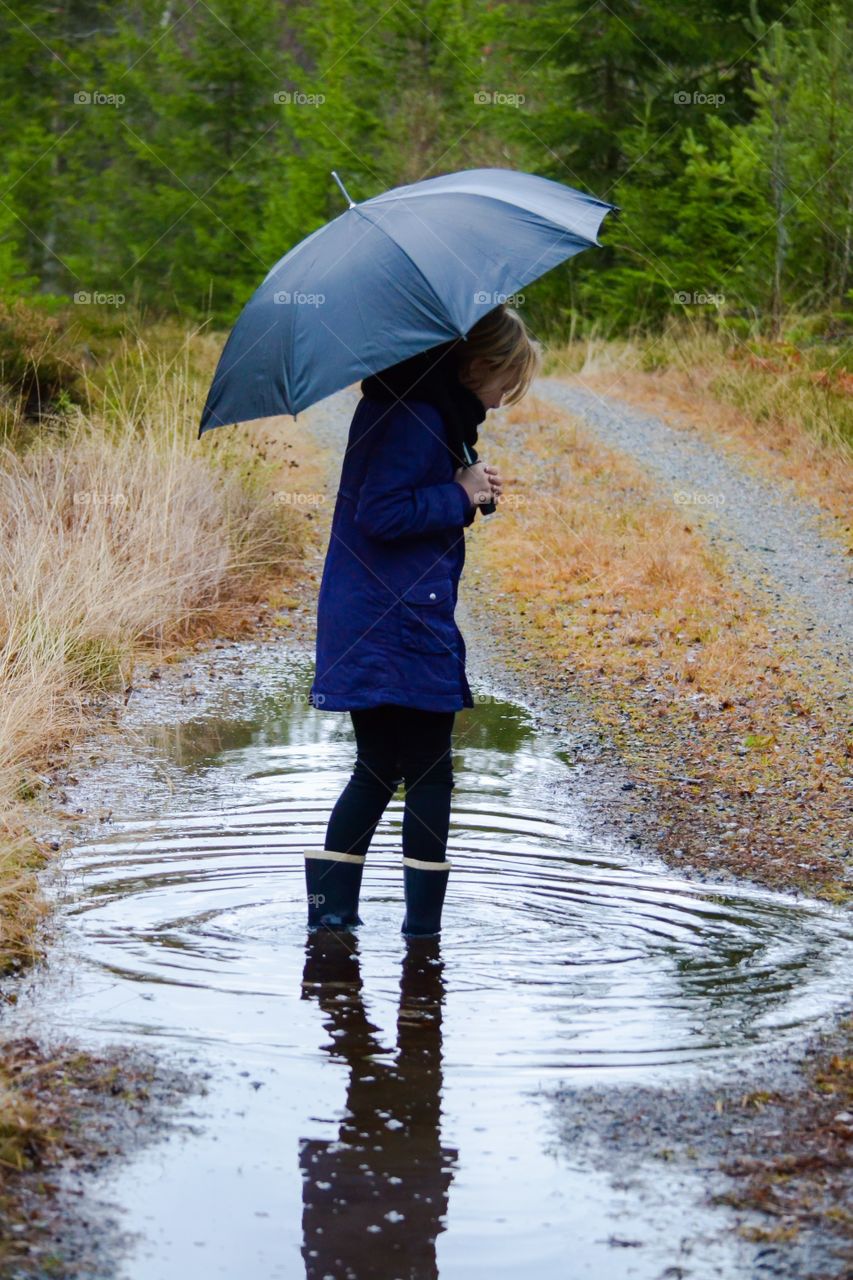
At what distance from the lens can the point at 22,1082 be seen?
10.0ft

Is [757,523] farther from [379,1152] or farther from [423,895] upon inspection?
[379,1152]

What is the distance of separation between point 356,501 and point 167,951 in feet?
4.35

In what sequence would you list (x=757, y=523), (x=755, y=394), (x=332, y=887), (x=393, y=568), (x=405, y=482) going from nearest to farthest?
(x=405, y=482) < (x=393, y=568) < (x=332, y=887) < (x=757, y=523) < (x=755, y=394)

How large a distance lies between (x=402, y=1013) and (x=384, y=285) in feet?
5.85

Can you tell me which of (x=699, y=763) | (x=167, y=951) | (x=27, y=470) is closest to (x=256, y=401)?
(x=167, y=951)

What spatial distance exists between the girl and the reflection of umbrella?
0.13 m

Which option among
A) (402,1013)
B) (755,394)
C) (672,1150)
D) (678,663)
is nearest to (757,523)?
(678,663)

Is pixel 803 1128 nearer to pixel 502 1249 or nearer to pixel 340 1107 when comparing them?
pixel 502 1249

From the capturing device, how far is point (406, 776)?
4.02m

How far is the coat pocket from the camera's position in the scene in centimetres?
374

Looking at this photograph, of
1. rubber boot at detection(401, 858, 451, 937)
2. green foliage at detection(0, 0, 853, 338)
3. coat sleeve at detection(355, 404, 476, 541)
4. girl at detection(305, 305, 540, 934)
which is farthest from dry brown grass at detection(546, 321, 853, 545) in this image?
coat sleeve at detection(355, 404, 476, 541)

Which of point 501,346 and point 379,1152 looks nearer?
point 379,1152

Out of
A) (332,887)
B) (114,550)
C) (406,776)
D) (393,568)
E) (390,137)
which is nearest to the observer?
(393,568)

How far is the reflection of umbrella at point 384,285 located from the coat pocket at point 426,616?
0.55 m
